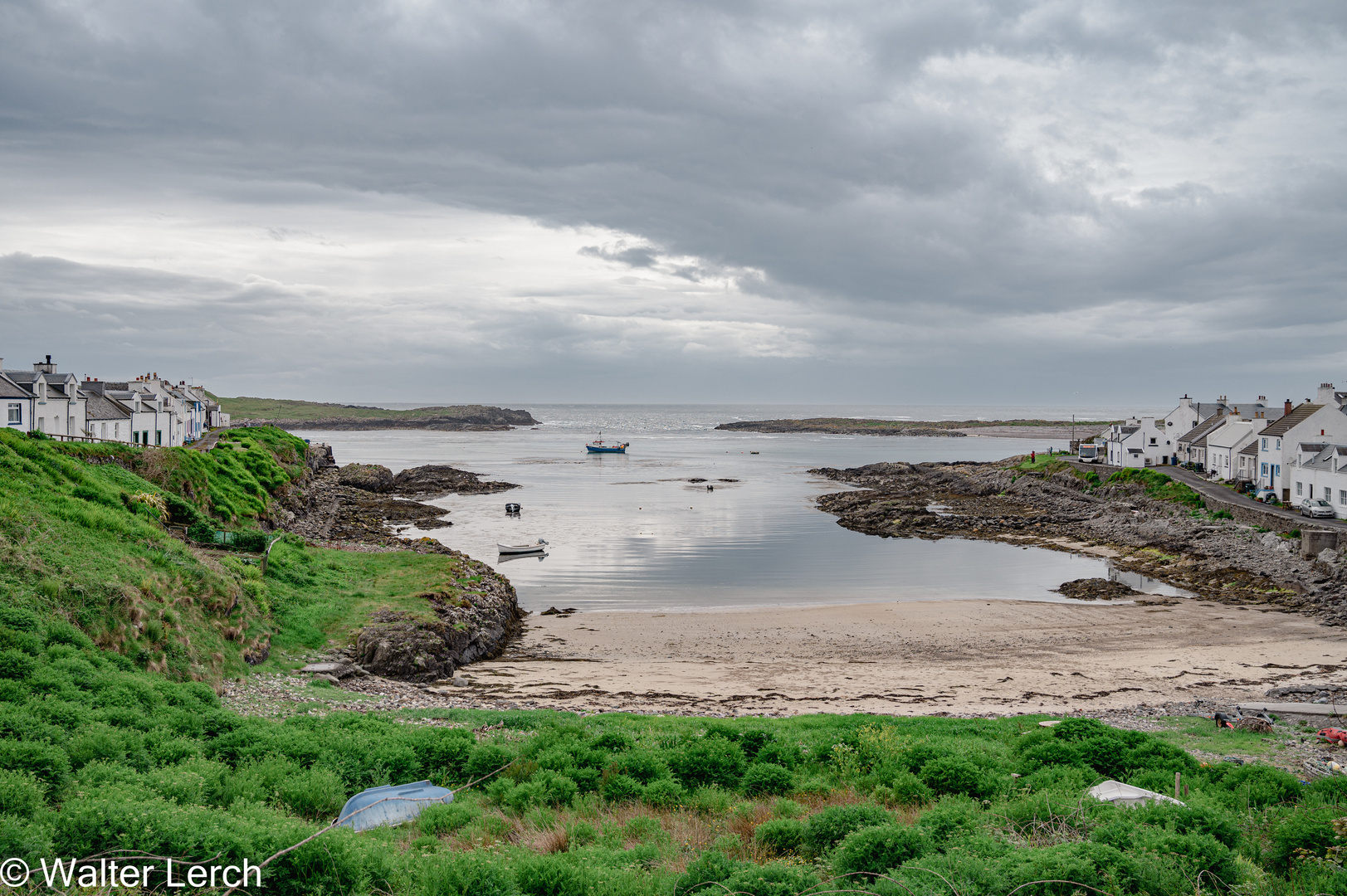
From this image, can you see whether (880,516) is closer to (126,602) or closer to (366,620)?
(366,620)

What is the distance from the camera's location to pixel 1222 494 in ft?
167

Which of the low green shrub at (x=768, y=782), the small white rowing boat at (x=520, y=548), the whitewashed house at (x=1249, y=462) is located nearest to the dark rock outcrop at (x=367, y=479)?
the small white rowing boat at (x=520, y=548)

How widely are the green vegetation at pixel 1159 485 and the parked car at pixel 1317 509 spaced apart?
6858mm

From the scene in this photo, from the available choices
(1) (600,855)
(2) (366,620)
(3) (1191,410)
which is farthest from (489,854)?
(3) (1191,410)

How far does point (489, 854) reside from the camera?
846cm

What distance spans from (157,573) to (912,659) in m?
22.1

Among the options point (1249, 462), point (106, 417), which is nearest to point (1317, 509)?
point (1249, 462)

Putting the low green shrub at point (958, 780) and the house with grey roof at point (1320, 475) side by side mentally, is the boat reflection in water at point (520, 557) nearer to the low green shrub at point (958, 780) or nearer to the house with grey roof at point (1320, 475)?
the low green shrub at point (958, 780)

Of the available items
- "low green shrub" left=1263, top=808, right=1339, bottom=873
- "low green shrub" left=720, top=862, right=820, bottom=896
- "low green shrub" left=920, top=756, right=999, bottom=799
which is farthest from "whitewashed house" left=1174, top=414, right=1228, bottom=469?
"low green shrub" left=720, top=862, right=820, bottom=896

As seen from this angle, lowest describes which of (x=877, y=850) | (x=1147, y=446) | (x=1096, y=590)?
(x=1096, y=590)

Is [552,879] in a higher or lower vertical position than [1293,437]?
lower

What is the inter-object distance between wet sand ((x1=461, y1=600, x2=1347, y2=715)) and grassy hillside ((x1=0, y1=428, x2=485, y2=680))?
4.98 metres

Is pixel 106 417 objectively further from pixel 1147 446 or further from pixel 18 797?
pixel 1147 446

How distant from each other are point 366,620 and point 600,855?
54.1 ft
